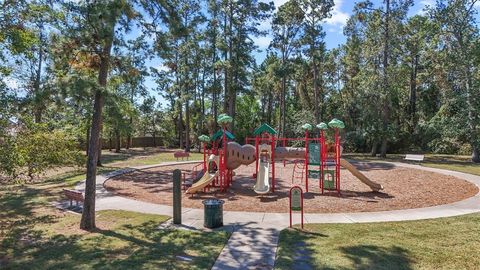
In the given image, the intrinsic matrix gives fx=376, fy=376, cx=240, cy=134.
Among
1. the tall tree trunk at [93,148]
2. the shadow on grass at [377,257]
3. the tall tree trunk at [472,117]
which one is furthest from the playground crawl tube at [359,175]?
the tall tree trunk at [472,117]

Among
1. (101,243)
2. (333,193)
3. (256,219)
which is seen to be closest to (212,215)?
(256,219)

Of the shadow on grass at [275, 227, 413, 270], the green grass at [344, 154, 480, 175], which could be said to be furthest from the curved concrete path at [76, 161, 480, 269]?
the green grass at [344, 154, 480, 175]

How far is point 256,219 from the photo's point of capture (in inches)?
401

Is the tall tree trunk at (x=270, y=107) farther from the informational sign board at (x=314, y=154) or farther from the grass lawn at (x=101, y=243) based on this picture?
the grass lawn at (x=101, y=243)

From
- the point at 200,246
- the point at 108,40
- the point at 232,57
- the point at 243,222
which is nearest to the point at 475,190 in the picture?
the point at 243,222

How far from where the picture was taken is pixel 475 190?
14.6m

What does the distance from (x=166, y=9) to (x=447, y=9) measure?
24.5 metres

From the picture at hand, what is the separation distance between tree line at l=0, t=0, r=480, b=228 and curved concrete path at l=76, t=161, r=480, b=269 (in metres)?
2.68

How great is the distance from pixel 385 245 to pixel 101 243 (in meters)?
6.00

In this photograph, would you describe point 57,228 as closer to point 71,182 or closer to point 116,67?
point 116,67

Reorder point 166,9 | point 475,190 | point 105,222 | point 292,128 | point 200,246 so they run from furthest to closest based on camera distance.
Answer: point 292,128
point 475,190
point 105,222
point 166,9
point 200,246

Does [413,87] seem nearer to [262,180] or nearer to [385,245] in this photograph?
[262,180]

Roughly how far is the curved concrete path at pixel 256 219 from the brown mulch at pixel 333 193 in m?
0.68

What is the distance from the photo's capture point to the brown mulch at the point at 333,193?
12.0 m
